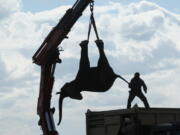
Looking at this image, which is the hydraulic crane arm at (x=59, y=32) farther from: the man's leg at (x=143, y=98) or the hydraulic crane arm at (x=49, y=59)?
the man's leg at (x=143, y=98)

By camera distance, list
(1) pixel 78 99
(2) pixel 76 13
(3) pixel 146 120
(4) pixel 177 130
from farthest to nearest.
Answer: (2) pixel 76 13 → (1) pixel 78 99 → (3) pixel 146 120 → (4) pixel 177 130

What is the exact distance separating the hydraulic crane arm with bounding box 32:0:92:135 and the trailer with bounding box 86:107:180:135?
5.44 meters

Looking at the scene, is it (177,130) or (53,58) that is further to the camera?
(53,58)

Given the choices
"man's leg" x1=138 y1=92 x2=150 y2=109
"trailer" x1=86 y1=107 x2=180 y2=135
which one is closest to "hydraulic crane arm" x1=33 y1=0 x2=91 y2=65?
"man's leg" x1=138 y1=92 x2=150 y2=109

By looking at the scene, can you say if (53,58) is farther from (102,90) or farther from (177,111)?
(177,111)

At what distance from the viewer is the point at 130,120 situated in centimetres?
1316

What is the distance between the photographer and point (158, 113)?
1371 centimetres

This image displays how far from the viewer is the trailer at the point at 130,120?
12.6 metres

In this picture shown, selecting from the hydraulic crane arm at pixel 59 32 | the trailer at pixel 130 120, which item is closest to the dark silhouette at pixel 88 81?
the trailer at pixel 130 120

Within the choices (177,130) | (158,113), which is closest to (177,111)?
(158,113)

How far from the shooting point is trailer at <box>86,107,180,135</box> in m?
12.6

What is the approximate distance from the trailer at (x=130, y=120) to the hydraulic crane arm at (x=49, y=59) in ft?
17.8

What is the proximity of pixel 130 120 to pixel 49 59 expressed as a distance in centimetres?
767

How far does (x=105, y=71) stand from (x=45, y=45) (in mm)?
4022
